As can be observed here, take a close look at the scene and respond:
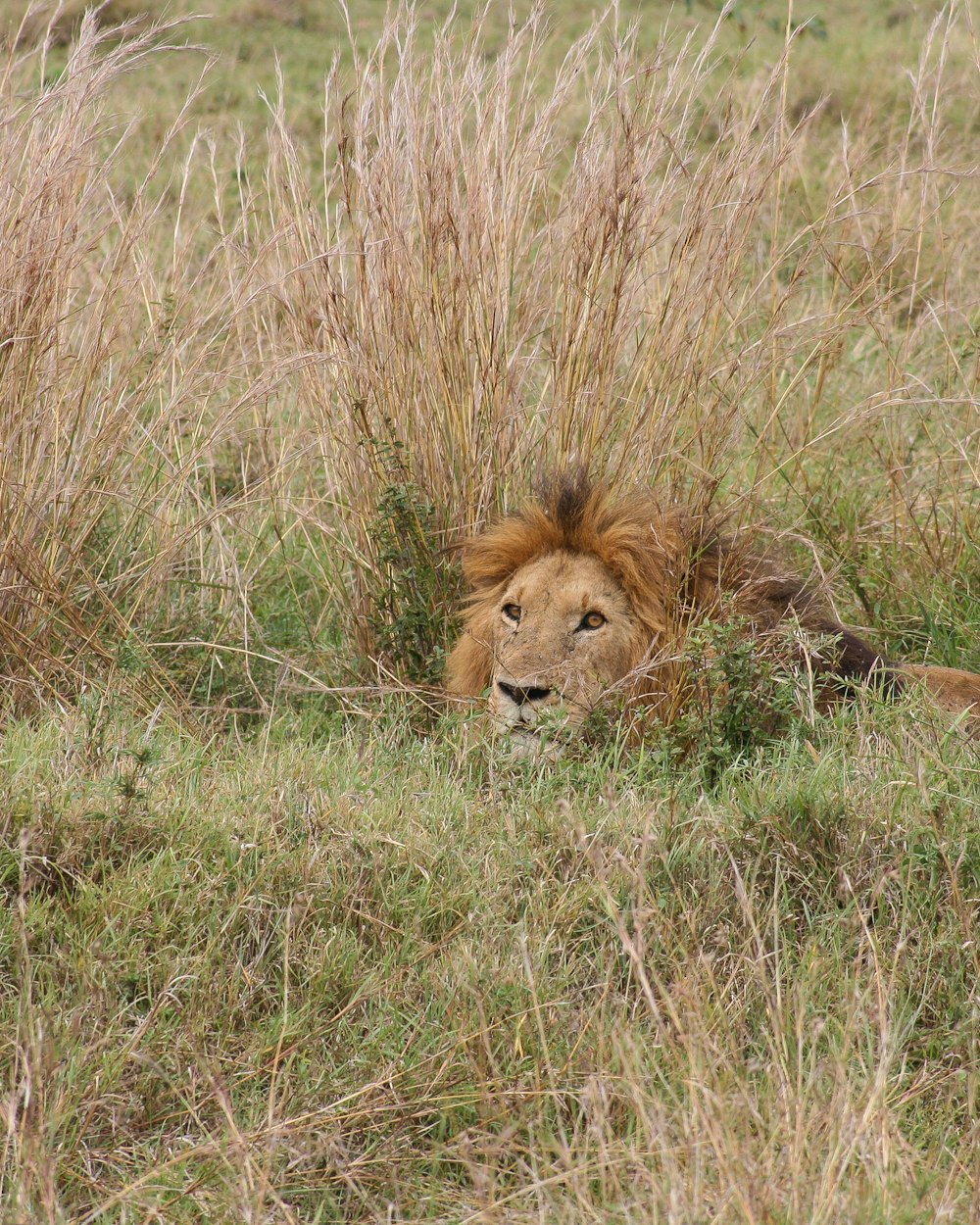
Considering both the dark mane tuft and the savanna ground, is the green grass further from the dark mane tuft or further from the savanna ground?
the dark mane tuft

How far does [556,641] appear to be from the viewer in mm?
3945

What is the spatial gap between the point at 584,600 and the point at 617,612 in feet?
0.33

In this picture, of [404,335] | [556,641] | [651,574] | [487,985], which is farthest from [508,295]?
[487,985]

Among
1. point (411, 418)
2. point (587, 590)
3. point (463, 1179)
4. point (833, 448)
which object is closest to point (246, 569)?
point (411, 418)

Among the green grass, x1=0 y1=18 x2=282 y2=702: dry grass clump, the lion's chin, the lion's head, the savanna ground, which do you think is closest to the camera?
the green grass

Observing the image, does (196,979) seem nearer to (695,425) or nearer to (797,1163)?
(797,1163)

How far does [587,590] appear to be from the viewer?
4.00 metres

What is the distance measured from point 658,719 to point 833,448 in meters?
2.45

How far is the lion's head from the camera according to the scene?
389 cm

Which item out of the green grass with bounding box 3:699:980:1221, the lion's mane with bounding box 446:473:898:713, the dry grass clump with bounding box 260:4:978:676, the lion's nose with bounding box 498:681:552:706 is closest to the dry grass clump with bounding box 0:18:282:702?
the dry grass clump with bounding box 260:4:978:676

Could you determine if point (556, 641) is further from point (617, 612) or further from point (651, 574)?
point (651, 574)

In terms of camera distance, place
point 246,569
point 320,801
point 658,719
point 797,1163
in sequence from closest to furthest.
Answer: point 797,1163
point 320,801
point 658,719
point 246,569

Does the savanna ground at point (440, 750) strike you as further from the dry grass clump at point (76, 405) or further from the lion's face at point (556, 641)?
the lion's face at point (556, 641)

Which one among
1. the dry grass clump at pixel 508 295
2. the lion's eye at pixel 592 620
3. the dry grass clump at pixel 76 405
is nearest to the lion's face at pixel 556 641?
the lion's eye at pixel 592 620
